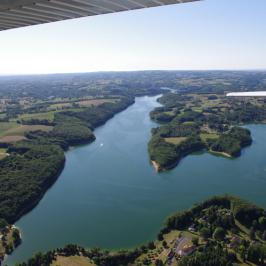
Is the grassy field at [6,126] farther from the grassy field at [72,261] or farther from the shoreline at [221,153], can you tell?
the grassy field at [72,261]

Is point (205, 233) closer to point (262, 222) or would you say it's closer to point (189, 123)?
point (262, 222)

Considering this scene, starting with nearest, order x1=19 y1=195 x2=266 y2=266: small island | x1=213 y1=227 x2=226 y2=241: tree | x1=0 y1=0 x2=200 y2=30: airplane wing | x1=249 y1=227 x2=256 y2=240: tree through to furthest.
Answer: x1=0 y1=0 x2=200 y2=30: airplane wing, x1=19 y1=195 x2=266 y2=266: small island, x1=213 y1=227 x2=226 y2=241: tree, x1=249 y1=227 x2=256 y2=240: tree

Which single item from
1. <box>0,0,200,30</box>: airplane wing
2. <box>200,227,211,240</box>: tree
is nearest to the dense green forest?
<box>200,227,211,240</box>: tree

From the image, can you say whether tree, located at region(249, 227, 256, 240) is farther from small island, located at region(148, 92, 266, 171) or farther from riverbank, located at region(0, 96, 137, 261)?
small island, located at region(148, 92, 266, 171)

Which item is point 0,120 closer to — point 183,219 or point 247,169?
point 247,169

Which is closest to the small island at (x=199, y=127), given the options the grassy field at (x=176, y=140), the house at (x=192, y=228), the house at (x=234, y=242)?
the grassy field at (x=176, y=140)

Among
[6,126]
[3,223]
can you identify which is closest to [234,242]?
[3,223]
